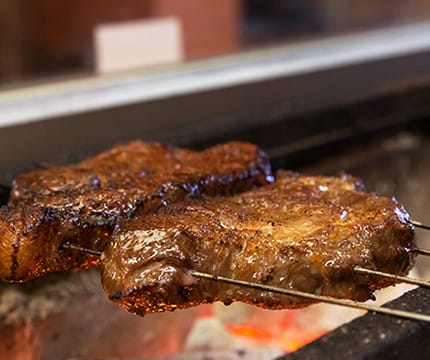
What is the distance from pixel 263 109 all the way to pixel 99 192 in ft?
5.03

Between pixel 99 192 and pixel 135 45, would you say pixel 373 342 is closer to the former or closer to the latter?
pixel 99 192

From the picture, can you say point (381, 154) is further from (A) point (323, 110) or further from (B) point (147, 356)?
(B) point (147, 356)

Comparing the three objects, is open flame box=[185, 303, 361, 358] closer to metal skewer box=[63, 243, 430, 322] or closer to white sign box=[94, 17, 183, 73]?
metal skewer box=[63, 243, 430, 322]

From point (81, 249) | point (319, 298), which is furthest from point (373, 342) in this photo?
point (81, 249)

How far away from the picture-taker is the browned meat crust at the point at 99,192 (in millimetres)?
1833

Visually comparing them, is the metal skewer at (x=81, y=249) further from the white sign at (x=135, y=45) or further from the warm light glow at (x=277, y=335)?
the white sign at (x=135, y=45)

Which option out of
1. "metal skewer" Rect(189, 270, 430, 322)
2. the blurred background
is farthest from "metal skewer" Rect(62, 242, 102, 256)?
the blurred background

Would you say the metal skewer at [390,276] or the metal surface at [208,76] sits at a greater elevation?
the metal skewer at [390,276]

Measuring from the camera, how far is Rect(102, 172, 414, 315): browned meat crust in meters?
1.66

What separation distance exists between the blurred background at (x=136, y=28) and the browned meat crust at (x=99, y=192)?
1.51 metres

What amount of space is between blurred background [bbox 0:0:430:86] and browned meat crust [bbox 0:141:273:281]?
4.95 feet

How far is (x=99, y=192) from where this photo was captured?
198 cm

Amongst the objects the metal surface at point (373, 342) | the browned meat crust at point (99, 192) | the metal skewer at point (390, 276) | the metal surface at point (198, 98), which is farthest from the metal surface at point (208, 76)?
the metal surface at point (373, 342)

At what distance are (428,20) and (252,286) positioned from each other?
3.86 meters
